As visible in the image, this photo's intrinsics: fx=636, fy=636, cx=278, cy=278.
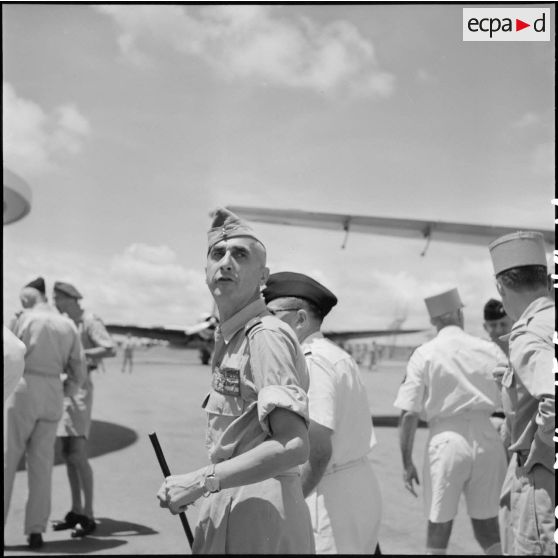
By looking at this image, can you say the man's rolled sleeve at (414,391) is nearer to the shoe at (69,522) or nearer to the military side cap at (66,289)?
the shoe at (69,522)

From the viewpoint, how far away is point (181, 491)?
152cm

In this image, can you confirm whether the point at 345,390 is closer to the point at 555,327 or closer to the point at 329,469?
the point at 329,469

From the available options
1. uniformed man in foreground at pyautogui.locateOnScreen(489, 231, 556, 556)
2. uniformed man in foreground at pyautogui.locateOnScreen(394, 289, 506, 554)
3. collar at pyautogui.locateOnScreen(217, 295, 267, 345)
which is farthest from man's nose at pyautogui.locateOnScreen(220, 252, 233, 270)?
uniformed man in foreground at pyautogui.locateOnScreen(394, 289, 506, 554)

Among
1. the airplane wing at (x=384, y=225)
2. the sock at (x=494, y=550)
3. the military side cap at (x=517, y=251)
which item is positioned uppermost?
the airplane wing at (x=384, y=225)

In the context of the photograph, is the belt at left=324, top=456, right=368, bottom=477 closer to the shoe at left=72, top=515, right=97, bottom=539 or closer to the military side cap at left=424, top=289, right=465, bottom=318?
the military side cap at left=424, top=289, right=465, bottom=318

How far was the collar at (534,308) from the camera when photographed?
2045 mm

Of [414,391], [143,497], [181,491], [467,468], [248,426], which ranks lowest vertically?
[143,497]

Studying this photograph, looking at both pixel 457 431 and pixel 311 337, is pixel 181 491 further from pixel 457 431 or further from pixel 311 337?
pixel 457 431

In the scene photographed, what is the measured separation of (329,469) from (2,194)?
5.40 feet

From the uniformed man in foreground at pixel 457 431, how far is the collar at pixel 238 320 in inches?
97.9

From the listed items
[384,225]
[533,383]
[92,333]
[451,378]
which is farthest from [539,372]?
[384,225]

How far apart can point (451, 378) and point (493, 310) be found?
1.08 metres

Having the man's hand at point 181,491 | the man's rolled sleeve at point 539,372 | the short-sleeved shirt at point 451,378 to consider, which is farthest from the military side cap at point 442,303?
the man's hand at point 181,491

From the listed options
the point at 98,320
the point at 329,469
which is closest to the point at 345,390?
the point at 329,469
